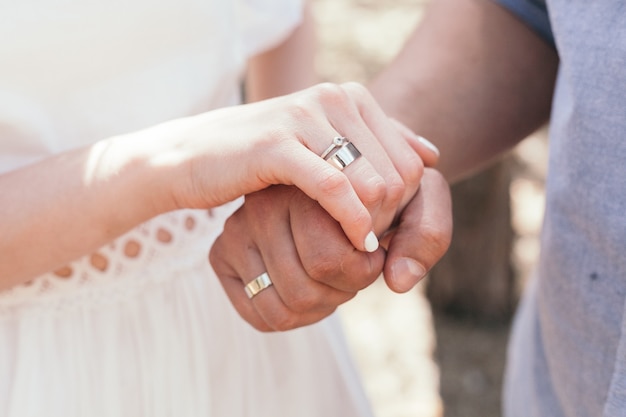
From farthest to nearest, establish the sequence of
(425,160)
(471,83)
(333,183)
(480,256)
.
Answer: (480,256) → (471,83) → (425,160) → (333,183)

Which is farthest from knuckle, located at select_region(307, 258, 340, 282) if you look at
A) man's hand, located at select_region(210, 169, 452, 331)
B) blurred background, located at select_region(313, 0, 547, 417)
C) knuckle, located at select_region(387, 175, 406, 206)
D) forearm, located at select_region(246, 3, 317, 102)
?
blurred background, located at select_region(313, 0, 547, 417)

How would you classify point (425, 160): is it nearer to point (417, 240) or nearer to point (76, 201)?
point (417, 240)

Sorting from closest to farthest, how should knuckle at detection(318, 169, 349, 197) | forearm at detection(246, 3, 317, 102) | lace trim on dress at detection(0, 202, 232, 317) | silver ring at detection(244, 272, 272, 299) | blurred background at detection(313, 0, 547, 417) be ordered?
knuckle at detection(318, 169, 349, 197), silver ring at detection(244, 272, 272, 299), lace trim on dress at detection(0, 202, 232, 317), forearm at detection(246, 3, 317, 102), blurred background at detection(313, 0, 547, 417)

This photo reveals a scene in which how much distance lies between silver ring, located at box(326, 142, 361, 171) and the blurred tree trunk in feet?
6.76

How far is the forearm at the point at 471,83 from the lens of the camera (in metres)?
1.28

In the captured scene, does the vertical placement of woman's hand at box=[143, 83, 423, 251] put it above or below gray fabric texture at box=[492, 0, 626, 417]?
above

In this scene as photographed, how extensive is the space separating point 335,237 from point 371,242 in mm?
45

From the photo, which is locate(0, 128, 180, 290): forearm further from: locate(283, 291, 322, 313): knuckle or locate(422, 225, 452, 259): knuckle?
locate(422, 225, 452, 259): knuckle

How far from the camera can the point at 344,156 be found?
37.2 inches

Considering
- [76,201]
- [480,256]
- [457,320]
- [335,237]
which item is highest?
[76,201]

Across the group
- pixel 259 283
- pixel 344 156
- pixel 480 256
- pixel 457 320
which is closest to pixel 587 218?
pixel 344 156

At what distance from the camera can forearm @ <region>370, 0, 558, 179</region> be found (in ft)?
4.21

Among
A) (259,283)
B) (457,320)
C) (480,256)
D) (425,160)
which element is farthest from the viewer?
(457,320)

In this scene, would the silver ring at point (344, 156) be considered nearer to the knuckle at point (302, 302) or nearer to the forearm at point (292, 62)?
the knuckle at point (302, 302)
